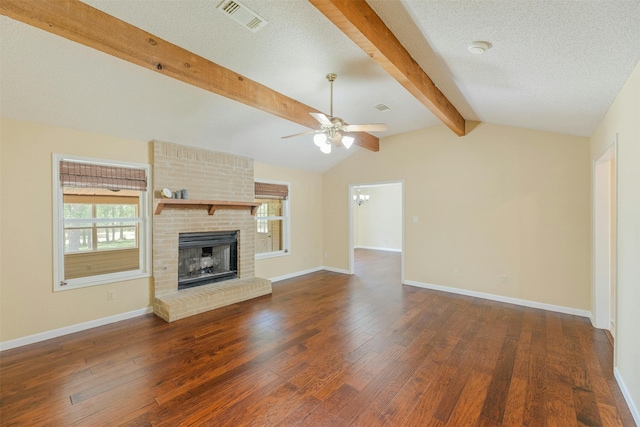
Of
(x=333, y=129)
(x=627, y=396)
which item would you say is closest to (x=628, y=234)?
(x=627, y=396)

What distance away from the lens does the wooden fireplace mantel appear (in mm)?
4078

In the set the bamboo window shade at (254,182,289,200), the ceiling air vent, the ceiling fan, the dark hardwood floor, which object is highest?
the ceiling air vent

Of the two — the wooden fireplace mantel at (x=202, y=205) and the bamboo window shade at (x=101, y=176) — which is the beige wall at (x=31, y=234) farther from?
the wooden fireplace mantel at (x=202, y=205)

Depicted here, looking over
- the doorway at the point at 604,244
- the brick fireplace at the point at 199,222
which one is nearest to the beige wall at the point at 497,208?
the doorway at the point at 604,244

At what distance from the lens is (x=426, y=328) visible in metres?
3.57

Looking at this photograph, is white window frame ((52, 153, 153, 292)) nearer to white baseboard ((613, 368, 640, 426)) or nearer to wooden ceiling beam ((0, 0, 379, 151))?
wooden ceiling beam ((0, 0, 379, 151))

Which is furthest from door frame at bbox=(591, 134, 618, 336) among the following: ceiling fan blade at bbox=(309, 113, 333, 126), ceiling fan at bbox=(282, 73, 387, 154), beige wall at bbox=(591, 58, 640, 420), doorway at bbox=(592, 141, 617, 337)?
ceiling fan blade at bbox=(309, 113, 333, 126)

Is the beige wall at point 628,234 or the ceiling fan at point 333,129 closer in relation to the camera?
the beige wall at point 628,234

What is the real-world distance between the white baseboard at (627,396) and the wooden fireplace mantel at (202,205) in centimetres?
496

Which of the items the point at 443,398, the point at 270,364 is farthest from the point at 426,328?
the point at 270,364

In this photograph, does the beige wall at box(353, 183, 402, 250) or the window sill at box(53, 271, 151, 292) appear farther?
the beige wall at box(353, 183, 402, 250)

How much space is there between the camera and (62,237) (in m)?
3.44

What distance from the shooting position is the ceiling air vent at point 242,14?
81.4 inches

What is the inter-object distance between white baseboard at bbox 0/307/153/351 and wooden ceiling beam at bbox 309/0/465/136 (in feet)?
14.4
